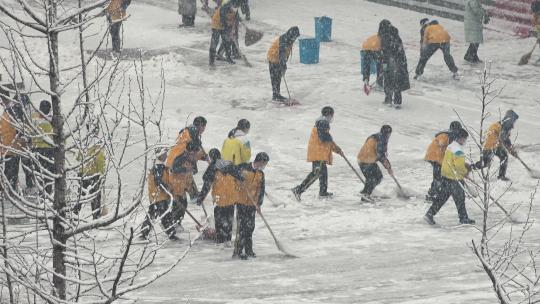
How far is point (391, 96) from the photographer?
17781mm

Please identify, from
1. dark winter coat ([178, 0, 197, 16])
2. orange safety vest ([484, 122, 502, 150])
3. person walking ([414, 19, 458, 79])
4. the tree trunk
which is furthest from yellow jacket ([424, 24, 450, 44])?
the tree trunk

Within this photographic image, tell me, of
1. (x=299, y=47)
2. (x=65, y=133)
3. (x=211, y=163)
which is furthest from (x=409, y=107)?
(x=65, y=133)

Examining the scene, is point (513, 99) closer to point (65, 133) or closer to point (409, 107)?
point (409, 107)

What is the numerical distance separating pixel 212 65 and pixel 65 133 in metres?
14.1

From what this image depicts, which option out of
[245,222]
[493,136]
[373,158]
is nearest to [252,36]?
[373,158]

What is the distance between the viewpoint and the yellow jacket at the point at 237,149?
1255 centimetres

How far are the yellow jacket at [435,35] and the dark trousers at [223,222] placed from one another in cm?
846

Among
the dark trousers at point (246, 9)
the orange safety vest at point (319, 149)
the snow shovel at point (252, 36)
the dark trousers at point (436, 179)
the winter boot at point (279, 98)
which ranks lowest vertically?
the dark trousers at point (436, 179)

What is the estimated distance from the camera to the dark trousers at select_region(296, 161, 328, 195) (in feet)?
44.1

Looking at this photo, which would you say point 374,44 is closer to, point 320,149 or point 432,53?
point 432,53

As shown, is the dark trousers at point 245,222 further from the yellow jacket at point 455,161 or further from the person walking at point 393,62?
the person walking at point 393,62

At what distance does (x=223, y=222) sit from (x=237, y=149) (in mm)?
1338

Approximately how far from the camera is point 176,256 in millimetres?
11297

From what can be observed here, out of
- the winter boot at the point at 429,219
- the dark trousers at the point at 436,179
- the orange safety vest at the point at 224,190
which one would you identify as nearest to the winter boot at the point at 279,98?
the dark trousers at the point at 436,179
